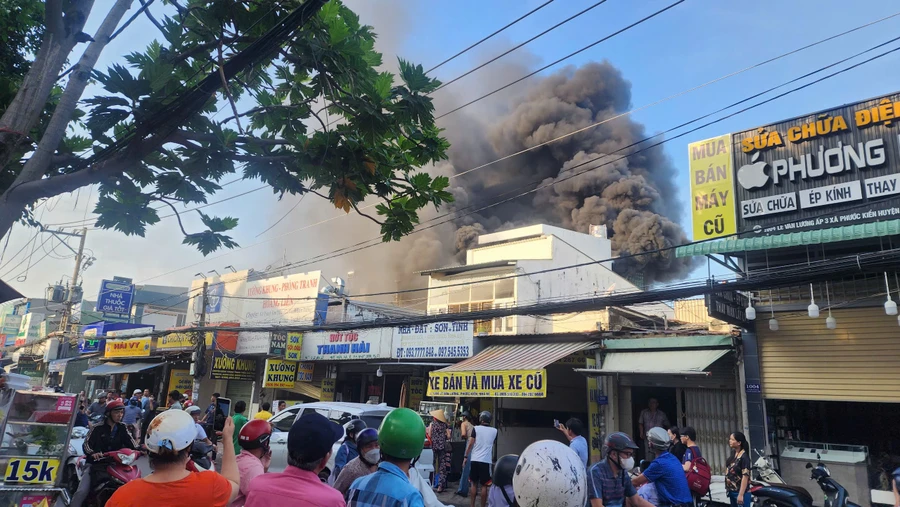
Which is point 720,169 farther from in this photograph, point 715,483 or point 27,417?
point 27,417

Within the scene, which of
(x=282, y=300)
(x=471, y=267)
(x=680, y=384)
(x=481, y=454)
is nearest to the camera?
(x=481, y=454)

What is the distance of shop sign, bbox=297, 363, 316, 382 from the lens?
2044 cm

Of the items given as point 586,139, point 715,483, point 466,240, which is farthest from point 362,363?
point 586,139

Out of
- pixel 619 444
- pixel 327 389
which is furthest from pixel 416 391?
pixel 619 444

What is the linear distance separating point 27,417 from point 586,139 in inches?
2068

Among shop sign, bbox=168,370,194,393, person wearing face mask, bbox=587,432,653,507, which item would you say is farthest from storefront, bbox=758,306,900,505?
shop sign, bbox=168,370,194,393

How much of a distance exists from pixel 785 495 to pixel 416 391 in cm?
1198

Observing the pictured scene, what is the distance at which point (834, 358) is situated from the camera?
11.1 m

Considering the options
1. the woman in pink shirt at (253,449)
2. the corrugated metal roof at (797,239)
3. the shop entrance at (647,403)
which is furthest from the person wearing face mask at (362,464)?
the shop entrance at (647,403)

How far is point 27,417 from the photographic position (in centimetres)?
597

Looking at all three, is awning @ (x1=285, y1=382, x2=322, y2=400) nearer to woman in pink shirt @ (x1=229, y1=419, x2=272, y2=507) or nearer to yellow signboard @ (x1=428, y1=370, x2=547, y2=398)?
yellow signboard @ (x1=428, y1=370, x2=547, y2=398)

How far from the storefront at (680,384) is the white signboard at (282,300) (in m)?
12.3

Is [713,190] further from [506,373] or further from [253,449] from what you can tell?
[253,449]

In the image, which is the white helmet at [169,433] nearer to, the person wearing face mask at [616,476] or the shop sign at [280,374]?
the person wearing face mask at [616,476]
